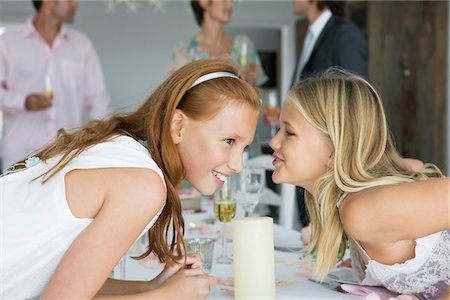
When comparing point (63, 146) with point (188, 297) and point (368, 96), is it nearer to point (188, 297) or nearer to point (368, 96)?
point (188, 297)

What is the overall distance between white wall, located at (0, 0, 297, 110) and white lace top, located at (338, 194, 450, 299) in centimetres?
513

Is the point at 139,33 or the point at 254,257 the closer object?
the point at 254,257

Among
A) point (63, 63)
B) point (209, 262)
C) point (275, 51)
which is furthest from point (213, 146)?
point (275, 51)

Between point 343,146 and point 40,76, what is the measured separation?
3.00 meters

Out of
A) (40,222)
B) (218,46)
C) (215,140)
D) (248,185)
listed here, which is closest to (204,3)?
(218,46)

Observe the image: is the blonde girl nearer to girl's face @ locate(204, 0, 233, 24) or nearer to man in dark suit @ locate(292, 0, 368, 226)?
man in dark suit @ locate(292, 0, 368, 226)

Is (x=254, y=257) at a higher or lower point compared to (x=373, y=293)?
higher

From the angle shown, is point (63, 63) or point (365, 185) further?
point (63, 63)

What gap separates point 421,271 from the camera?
1303 mm

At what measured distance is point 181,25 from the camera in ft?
21.9

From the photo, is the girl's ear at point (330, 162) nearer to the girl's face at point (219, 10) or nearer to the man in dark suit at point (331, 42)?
the man in dark suit at point (331, 42)

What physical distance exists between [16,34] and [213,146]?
2.99 meters

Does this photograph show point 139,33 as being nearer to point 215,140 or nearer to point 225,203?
point 225,203

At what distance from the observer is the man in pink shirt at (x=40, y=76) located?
3.95m
